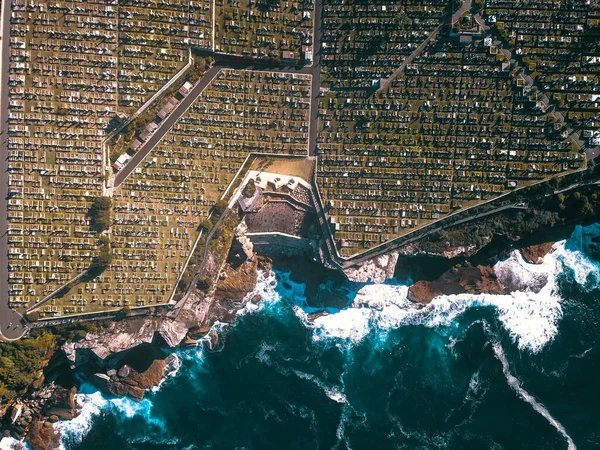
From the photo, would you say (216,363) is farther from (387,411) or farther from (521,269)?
(521,269)

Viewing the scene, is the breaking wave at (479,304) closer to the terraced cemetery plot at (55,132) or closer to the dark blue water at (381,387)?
the dark blue water at (381,387)

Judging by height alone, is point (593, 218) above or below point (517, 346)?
above

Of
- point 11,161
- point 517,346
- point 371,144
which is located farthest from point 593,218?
point 11,161

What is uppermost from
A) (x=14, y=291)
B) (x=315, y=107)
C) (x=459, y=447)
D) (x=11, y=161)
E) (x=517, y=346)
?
(x=315, y=107)

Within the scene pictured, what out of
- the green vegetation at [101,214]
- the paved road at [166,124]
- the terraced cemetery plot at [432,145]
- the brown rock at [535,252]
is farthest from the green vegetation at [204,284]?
the brown rock at [535,252]

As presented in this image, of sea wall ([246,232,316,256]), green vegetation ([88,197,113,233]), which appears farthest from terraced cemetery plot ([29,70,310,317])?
sea wall ([246,232,316,256])

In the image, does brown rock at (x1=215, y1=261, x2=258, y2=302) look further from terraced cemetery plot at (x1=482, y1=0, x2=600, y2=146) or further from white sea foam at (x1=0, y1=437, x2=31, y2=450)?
terraced cemetery plot at (x1=482, y1=0, x2=600, y2=146)
